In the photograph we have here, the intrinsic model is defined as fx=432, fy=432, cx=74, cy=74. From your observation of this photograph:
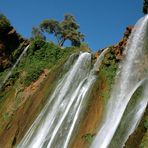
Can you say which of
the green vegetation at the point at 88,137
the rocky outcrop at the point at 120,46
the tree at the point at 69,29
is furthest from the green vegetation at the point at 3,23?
the tree at the point at 69,29

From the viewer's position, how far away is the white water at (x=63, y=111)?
2136 centimetres

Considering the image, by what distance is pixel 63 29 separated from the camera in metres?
A: 69.8

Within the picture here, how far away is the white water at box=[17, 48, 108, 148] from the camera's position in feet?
70.1

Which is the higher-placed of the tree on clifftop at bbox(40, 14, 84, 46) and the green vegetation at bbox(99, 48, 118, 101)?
the tree on clifftop at bbox(40, 14, 84, 46)

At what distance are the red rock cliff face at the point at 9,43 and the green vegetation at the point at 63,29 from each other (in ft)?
94.3

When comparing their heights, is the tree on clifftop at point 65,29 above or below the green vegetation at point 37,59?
above

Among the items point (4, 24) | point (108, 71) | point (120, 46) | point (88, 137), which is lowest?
point (88, 137)

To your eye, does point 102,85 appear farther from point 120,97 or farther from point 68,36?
point 68,36

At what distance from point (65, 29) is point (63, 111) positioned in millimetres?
47717

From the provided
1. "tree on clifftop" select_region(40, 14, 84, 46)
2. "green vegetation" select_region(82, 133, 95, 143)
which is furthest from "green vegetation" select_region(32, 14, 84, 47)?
"green vegetation" select_region(82, 133, 95, 143)

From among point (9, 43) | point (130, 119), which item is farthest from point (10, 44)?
point (130, 119)

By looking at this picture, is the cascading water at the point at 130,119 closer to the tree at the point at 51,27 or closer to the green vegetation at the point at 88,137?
the green vegetation at the point at 88,137

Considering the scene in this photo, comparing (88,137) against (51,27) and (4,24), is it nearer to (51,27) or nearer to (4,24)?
(4,24)

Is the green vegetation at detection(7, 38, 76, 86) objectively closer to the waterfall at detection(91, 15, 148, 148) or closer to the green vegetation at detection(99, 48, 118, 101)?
the green vegetation at detection(99, 48, 118, 101)
